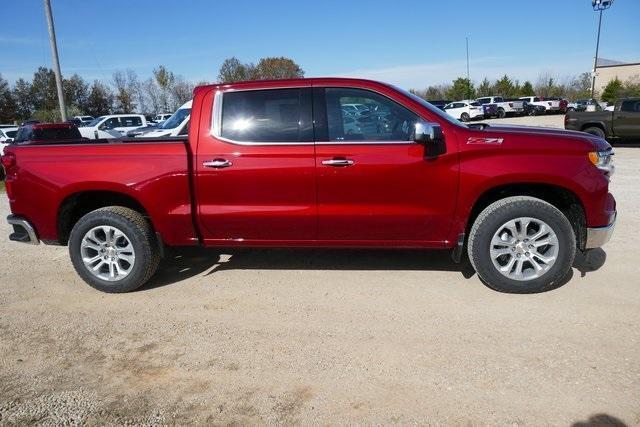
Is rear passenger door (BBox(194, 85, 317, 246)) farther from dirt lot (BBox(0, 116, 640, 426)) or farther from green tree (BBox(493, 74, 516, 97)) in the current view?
green tree (BBox(493, 74, 516, 97))

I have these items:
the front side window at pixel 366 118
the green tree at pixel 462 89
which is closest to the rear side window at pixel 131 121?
the front side window at pixel 366 118

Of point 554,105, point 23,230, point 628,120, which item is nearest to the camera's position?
point 23,230

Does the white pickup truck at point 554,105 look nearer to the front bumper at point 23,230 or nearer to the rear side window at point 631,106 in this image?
the rear side window at point 631,106

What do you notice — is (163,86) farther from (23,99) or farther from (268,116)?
(268,116)

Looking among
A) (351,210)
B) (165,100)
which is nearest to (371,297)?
(351,210)

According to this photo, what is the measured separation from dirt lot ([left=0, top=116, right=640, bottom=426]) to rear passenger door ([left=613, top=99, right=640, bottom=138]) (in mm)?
13478

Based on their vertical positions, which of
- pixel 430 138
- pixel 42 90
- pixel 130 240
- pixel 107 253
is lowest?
pixel 107 253

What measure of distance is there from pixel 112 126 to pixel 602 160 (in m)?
24.2

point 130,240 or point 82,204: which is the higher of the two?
point 82,204

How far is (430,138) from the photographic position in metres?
3.87

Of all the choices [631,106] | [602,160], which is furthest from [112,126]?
[602,160]

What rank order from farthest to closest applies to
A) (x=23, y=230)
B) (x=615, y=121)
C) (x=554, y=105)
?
(x=554, y=105) → (x=615, y=121) → (x=23, y=230)

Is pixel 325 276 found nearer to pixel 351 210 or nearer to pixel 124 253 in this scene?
pixel 351 210

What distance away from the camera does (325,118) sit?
4.25 metres
